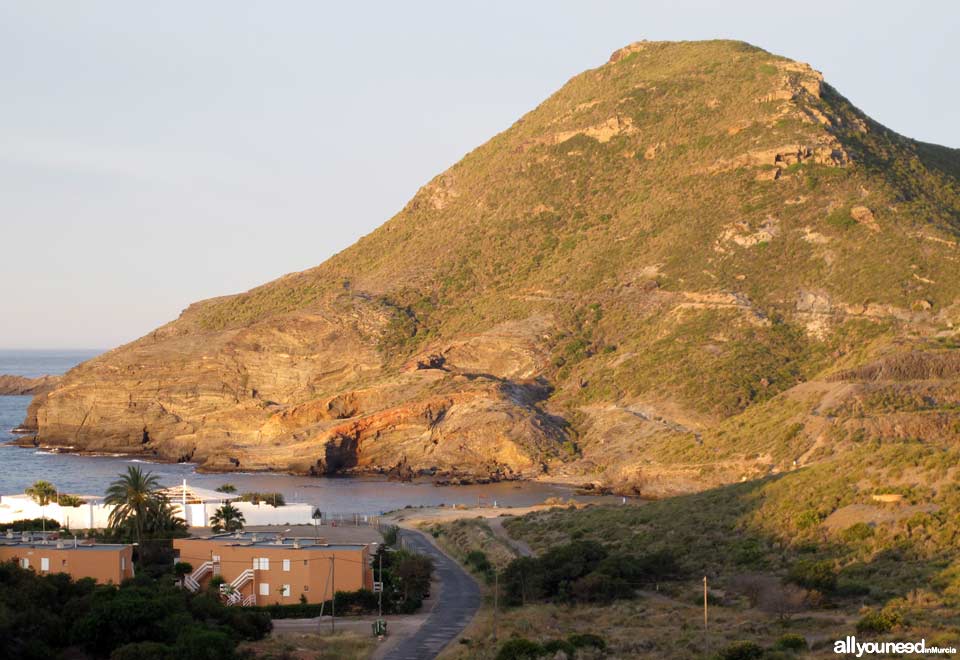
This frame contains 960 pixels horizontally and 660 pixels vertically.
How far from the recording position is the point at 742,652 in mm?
32719

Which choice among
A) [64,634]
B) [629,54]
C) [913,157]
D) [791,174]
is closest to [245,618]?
[64,634]

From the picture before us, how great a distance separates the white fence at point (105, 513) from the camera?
65.2 m

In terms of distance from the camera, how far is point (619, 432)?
330 feet

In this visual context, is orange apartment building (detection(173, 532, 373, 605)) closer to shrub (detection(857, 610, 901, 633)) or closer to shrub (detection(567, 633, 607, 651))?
shrub (detection(567, 633, 607, 651))

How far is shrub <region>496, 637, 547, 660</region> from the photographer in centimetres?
3441

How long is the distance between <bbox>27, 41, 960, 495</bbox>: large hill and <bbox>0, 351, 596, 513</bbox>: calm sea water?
4.21 m

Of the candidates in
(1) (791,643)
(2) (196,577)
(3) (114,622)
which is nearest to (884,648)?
(1) (791,643)

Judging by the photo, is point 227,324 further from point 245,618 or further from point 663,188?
point 245,618

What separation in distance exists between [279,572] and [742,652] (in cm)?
1921

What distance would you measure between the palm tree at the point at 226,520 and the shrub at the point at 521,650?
96.1 ft

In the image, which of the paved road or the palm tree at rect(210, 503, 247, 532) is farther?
the palm tree at rect(210, 503, 247, 532)

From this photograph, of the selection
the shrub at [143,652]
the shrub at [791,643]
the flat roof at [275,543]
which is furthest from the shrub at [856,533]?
the shrub at [143,652]

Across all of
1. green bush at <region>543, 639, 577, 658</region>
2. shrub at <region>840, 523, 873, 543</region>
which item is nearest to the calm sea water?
shrub at <region>840, 523, 873, 543</region>

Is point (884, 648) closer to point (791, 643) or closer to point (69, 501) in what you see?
point (791, 643)
